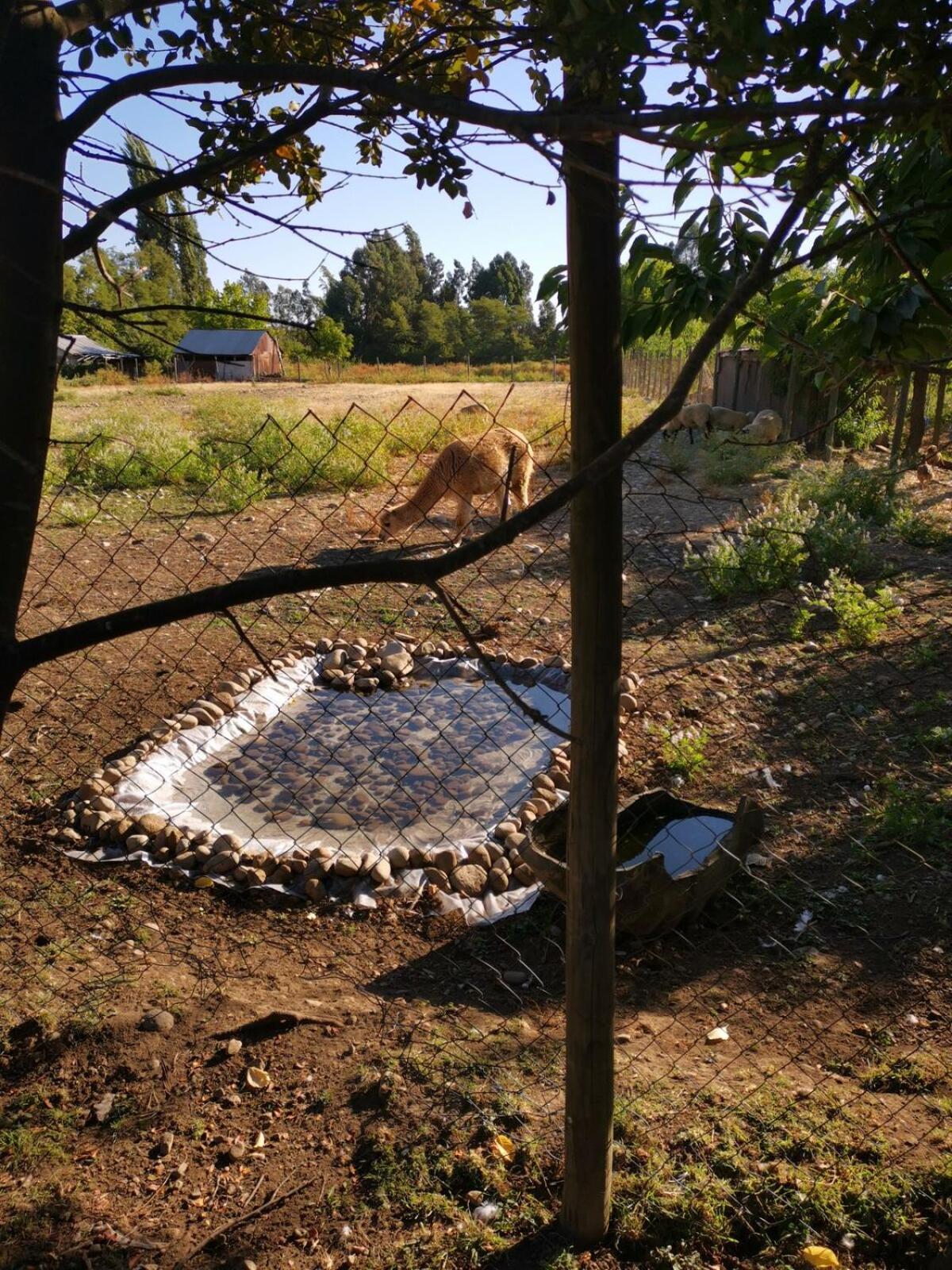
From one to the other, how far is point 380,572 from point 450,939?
229 cm

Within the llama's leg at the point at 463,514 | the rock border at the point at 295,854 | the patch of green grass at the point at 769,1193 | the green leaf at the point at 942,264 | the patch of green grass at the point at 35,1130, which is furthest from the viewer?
the llama's leg at the point at 463,514

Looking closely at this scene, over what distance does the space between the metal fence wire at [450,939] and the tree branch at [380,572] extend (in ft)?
0.37

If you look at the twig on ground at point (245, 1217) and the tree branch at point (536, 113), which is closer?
the tree branch at point (536, 113)

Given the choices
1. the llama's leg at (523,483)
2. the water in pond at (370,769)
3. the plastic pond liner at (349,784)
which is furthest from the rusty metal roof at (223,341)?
the water in pond at (370,769)

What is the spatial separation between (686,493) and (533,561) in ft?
12.2

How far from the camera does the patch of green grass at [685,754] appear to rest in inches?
166

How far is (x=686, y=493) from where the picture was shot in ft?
35.6

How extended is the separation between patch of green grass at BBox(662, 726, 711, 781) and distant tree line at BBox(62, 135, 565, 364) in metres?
1.92

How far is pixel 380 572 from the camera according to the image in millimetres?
1209

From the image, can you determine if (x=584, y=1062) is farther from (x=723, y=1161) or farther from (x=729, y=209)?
(x=729, y=209)

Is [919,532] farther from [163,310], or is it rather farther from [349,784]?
[163,310]

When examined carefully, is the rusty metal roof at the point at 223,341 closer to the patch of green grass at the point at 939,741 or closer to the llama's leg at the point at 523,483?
the llama's leg at the point at 523,483

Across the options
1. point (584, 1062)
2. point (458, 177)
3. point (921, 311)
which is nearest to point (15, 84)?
point (458, 177)

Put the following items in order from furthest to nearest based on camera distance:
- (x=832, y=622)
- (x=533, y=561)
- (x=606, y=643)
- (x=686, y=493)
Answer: (x=686, y=493) → (x=533, y=561) → (x=832, y=622) → (x=606, y=643)
